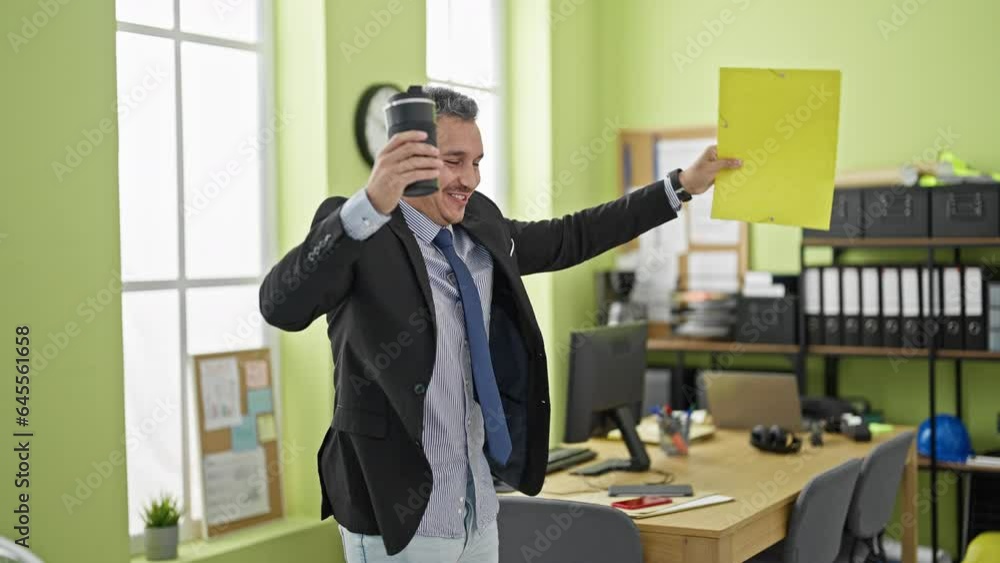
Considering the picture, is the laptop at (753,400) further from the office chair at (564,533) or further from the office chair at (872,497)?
the office chair at (564,533)

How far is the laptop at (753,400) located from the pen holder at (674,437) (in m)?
0.48

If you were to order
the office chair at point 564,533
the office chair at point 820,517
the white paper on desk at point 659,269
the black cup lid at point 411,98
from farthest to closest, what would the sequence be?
the white paper on desk at point 659,269
the office chair at point 820,517
the office chair at point 564,533
the black cup lid at point 411,98

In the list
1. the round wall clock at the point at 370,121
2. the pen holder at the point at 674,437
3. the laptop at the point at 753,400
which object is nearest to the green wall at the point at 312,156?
the round wall clock at the point at 370,121

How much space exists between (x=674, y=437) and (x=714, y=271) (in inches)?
74.2

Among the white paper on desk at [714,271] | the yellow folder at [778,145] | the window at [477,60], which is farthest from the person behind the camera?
the white paper on desk at [714,271]

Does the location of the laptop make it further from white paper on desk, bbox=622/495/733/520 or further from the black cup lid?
the black cup lid

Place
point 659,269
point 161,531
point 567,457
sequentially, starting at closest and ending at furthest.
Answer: point 161,531
point 567,457
point 659,269

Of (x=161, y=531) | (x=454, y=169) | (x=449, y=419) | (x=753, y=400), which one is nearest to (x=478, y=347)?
(x=449, y=419)

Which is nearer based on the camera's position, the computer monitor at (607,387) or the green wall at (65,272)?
the green wall at (65,272)

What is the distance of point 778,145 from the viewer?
258 cm

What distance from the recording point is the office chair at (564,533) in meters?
2.77

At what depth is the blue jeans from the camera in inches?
75.9

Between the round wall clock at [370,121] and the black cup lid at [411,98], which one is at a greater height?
the round wall clock at [370,121]

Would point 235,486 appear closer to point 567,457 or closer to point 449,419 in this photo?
point 567,457
